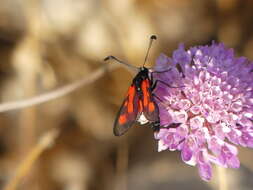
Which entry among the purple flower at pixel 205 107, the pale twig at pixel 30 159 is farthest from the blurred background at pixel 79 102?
the purple flower at pixel 205 107

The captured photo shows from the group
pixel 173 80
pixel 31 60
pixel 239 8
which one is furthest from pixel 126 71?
pixel 173 80

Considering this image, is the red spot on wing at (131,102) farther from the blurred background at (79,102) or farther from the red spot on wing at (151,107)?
the blurred background at (79,102)

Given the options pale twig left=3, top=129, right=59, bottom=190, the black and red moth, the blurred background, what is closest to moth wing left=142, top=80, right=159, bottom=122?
the black and red moth

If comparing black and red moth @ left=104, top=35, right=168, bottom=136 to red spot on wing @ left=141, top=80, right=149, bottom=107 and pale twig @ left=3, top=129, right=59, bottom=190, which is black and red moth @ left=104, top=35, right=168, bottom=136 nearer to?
red spot on wing @ left=141, top=80, right=149, bottom=107

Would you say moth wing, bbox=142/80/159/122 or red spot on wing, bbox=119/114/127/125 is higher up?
moth wing, bbox=142/80/159/122

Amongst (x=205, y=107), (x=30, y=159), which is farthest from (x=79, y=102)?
(x=205, y=107)
